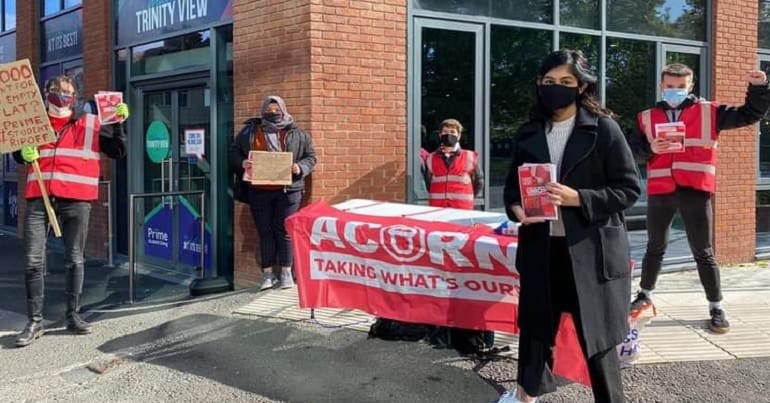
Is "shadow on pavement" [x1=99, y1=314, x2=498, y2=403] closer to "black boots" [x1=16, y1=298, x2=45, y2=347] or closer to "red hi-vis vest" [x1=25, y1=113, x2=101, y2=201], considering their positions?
"black boots" [x1=16, y1=298, x2=45, y2=347]

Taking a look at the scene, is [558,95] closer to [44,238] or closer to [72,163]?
[72,163]

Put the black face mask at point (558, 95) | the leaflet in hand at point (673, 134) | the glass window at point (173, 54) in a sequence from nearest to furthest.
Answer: the black face mask at point (558, 95) < the leaflet in hand at point (673, 134) < the glass window at point (173, 54)

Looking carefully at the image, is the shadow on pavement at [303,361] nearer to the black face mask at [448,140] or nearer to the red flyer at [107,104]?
the red flyer at [107,104]

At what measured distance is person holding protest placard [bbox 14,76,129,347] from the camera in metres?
5.98

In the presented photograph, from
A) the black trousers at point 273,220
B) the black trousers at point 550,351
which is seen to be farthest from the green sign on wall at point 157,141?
the black trousers at point 550,351

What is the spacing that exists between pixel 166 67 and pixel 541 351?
661cm

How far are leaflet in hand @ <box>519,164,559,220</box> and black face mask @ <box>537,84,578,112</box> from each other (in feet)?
1.07

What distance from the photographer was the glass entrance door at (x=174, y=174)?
854 cm

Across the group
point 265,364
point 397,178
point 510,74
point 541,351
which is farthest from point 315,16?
point 541,351

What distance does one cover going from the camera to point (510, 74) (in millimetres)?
7895

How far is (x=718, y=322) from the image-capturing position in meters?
5.76

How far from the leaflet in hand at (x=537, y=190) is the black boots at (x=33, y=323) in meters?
4.28

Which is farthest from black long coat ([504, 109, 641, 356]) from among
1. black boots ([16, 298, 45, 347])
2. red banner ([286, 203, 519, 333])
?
black boots ([16, 298, 45, 347])

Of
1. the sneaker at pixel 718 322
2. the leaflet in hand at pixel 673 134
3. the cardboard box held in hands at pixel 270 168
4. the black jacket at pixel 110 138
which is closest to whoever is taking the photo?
the leaflet in hand at pixel 673 134
